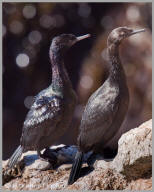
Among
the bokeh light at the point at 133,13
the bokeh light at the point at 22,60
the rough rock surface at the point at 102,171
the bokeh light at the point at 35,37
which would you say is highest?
the bokeh light at the point at 133,13

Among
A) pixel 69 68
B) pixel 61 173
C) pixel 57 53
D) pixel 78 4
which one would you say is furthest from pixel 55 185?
pixel 78 4

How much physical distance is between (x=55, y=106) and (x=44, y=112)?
114 millimetres

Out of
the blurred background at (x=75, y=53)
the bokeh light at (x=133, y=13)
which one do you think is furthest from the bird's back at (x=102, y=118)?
the bokeh light at (x=133, y=13)

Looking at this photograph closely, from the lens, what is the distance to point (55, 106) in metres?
4.05

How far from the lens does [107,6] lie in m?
6.41

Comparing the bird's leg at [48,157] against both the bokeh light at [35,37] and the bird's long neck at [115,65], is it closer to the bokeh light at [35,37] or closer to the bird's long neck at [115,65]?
the bird's long neck at [115,65]

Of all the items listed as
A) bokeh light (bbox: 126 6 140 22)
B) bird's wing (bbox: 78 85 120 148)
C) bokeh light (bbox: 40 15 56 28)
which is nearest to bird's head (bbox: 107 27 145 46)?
bird's wing (bbox: 78 85 120 148)

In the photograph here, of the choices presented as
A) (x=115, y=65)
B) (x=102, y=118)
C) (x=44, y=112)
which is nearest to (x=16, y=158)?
(x=44, y=112)

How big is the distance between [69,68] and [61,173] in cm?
238

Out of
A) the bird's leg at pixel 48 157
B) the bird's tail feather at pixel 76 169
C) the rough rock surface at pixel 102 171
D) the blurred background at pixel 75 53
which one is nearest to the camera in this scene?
the rough rock surface at pixel 102 171

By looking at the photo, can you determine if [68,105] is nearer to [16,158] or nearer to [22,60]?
[16,158]

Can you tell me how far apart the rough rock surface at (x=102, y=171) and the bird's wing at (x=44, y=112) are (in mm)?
342

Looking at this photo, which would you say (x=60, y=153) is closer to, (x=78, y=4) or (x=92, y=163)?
(x=92, y=163)

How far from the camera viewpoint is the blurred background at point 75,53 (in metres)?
6.07
